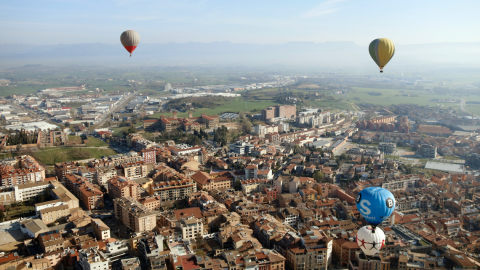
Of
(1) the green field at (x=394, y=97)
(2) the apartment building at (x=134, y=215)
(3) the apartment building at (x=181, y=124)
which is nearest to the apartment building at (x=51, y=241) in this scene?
(2) the apartment building at (x=134, y=215)

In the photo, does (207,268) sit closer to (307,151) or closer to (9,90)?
(307,151)

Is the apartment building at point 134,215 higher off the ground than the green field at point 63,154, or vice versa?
the green field at point 63,154

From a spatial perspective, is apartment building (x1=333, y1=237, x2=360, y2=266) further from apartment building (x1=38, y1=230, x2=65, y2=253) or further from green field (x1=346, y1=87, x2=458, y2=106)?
green field (x1=346, y1=87, x2=458, y2=106)

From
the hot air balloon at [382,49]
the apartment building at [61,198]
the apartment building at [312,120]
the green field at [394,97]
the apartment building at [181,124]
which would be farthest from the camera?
the green field at [394,97]

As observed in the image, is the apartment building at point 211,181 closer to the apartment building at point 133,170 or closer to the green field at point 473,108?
the apartment building at point 133,170

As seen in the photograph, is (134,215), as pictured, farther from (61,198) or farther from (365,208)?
(365,208)

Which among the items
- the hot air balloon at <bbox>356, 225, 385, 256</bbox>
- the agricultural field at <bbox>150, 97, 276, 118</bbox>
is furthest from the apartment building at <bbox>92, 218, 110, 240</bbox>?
the agricultural field at <bbox>150, 97, 276, 118</bbox>

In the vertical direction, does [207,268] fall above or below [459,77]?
below

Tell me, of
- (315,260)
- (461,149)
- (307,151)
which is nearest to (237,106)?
(307,151)
